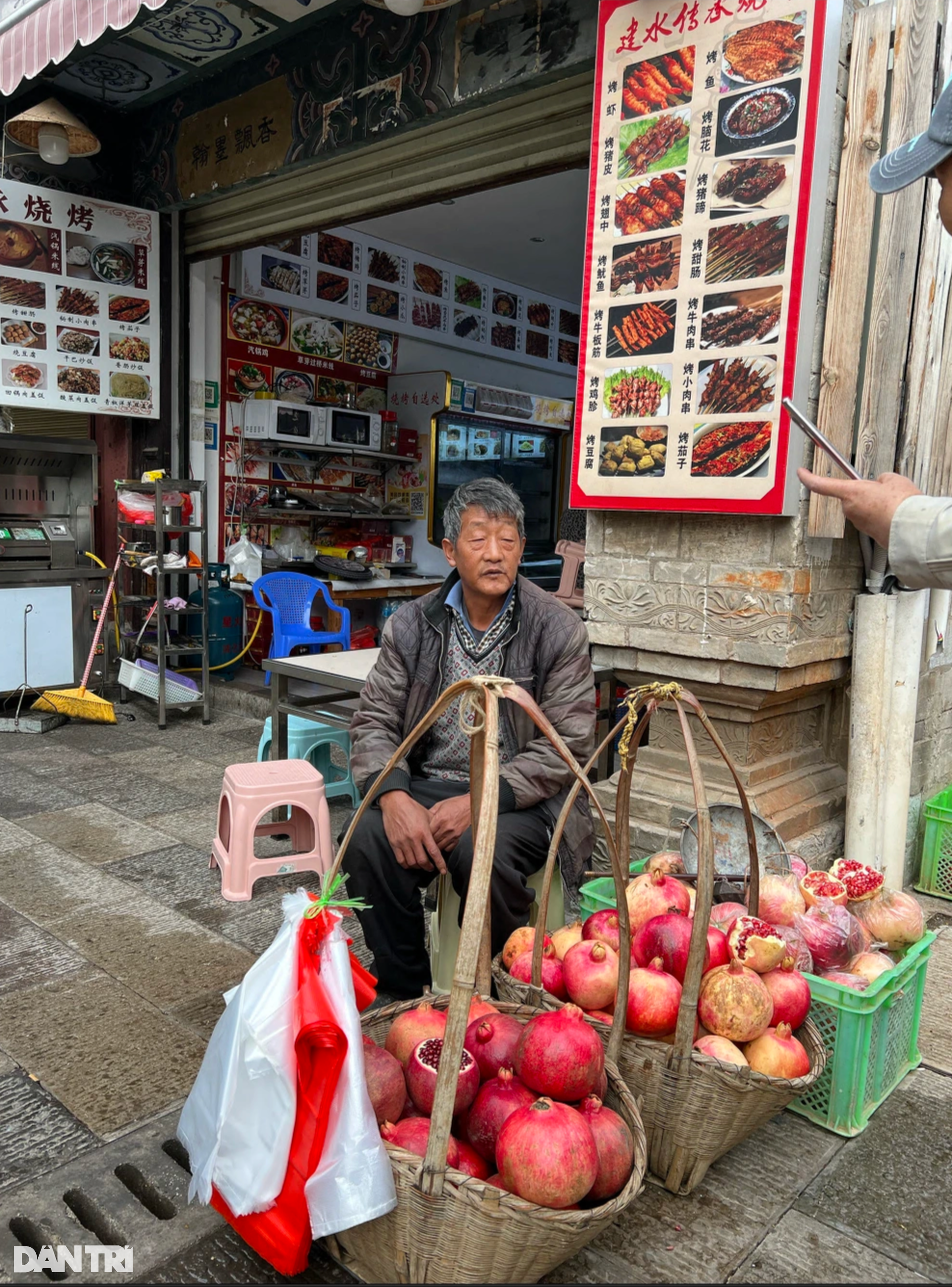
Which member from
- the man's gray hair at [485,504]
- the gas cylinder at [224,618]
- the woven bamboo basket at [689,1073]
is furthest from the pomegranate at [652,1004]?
the gas cylinder at [224,618]

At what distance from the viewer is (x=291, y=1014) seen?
1.51 meters

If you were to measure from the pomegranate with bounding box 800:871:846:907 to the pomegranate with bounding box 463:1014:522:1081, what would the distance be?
37.6 inches

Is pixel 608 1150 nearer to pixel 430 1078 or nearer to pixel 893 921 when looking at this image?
pixel 430 1078

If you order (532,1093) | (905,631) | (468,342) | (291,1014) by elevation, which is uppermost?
(468,342)

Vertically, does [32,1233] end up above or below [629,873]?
below

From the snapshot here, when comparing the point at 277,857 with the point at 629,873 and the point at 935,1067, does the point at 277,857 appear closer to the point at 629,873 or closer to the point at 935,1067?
the point at 629,873

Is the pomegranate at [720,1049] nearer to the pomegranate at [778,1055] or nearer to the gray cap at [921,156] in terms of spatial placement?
the pomegranate at [778,1055]

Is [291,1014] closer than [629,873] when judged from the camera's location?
Yes

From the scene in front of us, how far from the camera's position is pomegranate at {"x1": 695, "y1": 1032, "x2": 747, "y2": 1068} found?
5.94 ft

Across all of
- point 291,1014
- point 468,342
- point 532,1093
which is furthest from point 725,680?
point 468,342

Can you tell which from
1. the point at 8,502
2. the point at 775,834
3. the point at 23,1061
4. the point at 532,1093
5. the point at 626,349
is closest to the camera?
the point at 532,1093

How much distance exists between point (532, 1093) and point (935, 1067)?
145cm

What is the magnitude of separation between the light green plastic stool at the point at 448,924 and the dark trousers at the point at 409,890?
58mm

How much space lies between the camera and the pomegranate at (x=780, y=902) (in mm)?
2240
